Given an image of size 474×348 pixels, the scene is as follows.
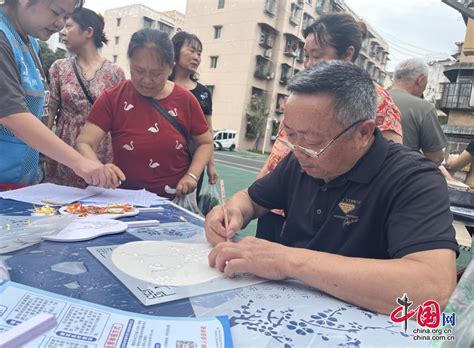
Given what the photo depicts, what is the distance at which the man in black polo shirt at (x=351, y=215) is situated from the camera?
2.81 ft

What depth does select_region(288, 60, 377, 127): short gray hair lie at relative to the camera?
43.7 inches

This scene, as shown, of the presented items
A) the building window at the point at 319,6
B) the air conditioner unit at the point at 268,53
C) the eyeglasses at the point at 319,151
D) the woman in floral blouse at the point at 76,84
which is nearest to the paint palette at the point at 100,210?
the eyeglasses at the point at 319,151

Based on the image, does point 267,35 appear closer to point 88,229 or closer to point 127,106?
point 127,106

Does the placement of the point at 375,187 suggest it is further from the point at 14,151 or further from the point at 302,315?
the point at 14,151

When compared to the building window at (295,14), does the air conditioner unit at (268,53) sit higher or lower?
lower

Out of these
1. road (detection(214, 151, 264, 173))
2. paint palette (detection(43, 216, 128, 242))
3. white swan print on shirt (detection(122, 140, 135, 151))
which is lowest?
road (detection(214, 151, 264, 173))

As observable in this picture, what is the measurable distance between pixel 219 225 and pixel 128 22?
2922 cm

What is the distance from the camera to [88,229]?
122 cm

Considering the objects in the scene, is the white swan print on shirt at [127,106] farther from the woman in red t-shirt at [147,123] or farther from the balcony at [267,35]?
the balcony at [267,35]

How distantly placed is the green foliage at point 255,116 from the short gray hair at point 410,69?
770 inches

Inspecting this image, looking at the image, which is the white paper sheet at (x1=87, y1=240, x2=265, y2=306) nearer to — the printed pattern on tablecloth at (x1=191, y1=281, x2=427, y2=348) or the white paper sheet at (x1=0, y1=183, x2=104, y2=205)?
the printed pattern on tablecloth at (x1=191, y1=281, x2=427, y2=348)

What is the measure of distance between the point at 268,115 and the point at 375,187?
22320mm

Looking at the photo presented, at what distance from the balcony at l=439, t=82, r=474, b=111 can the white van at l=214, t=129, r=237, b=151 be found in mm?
10669

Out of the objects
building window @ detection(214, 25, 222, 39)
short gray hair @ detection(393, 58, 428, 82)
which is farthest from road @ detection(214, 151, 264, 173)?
building window @ detection(214, 25, 222, 39)
